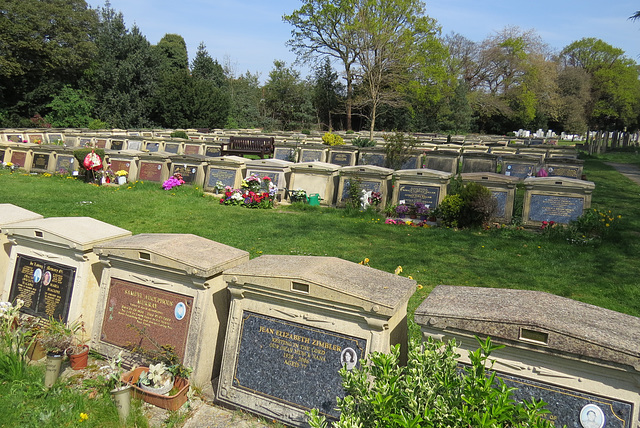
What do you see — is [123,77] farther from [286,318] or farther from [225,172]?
[286,318]

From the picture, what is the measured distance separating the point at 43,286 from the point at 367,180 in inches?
354

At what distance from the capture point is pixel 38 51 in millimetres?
38219

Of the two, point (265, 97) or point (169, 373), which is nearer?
point (169, 373)

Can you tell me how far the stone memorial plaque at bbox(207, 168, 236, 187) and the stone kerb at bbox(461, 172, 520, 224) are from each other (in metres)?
7.32

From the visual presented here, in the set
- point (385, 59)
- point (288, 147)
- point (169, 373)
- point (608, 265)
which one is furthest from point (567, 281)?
point (385, 59)

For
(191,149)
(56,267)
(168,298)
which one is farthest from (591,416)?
(191,149)

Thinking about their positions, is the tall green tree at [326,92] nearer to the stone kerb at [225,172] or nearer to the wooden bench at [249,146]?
the wooden bench at [249,146]

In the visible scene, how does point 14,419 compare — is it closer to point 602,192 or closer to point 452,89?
point 602,192

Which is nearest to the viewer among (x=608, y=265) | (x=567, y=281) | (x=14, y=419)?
(x=14, y=419)

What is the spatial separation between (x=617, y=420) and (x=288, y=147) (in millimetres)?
18800

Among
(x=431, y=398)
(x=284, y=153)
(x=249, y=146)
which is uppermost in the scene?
(x=249, y=146)

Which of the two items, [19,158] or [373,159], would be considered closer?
[373,159]

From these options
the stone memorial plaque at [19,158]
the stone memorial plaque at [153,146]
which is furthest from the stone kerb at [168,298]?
the stone memorial plaque at [153,146]

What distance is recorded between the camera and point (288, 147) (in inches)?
828
